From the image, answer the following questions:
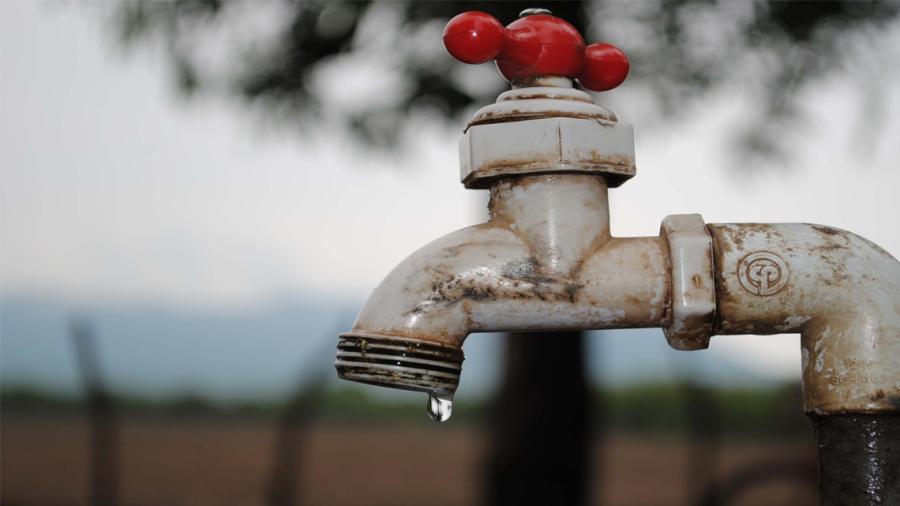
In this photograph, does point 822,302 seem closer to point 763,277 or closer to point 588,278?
point 763,277

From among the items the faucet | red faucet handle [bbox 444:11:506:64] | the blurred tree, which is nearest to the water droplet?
the faucet

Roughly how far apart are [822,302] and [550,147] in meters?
0.31

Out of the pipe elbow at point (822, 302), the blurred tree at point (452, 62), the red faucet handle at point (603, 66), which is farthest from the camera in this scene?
the blurred tree at point (452, 62)

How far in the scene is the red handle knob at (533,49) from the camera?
97 centimetres

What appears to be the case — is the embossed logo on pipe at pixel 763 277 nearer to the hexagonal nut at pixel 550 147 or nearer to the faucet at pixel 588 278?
the faucet at pixel 588 278

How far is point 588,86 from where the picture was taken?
3.58 feet

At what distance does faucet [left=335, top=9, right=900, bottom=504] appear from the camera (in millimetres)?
949

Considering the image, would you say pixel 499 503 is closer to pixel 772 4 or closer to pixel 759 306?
pixel 772 4

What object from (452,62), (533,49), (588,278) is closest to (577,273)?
(588,278)

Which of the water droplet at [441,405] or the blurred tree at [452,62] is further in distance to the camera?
the blurred tree at [452,62]

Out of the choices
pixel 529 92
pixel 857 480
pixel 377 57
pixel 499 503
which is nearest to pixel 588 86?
pixel 529 92

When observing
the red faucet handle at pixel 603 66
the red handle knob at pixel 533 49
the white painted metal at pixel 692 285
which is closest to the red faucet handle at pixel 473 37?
the red handle knob at pixel 533 49

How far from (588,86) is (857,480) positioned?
49 cm

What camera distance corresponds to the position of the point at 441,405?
1.01 m
